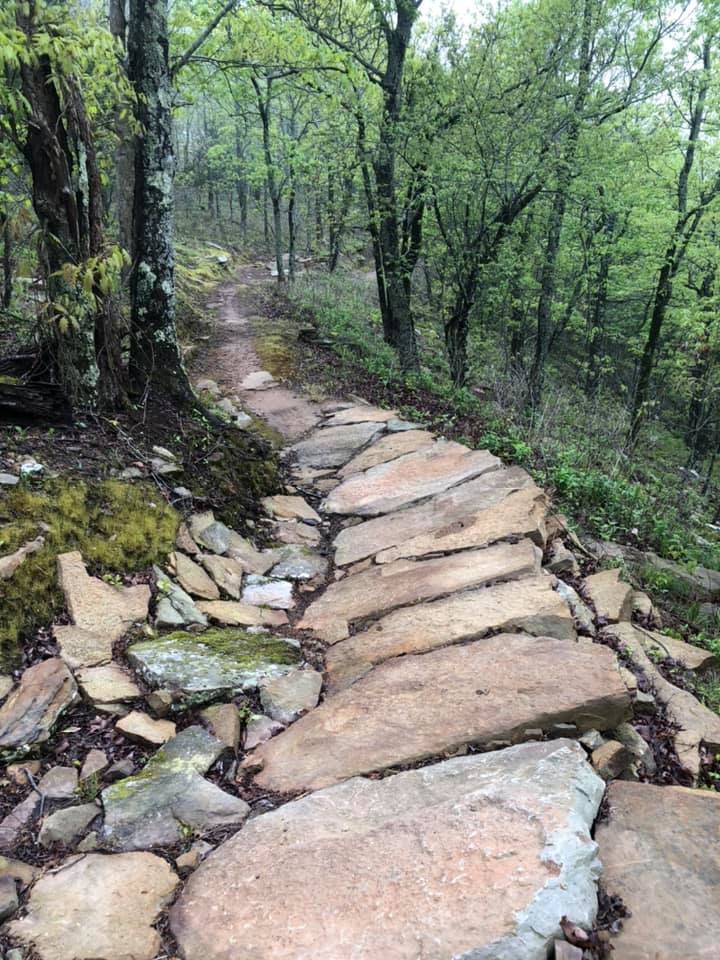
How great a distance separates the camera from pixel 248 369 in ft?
35.3

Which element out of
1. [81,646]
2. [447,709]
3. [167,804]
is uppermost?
[81,646]

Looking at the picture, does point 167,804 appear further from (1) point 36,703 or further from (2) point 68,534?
(2) point 68,534

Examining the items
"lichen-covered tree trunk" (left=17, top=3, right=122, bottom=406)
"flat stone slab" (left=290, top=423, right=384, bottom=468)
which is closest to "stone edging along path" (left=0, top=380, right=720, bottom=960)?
"lichen-covered tree trunk" (left=17, top=3, right=122, bottom=406)

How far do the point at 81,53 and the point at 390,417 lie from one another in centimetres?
549

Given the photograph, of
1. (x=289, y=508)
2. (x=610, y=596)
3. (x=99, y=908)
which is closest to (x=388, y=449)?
(x=289, y=508)

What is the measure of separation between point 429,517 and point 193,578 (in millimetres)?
2189

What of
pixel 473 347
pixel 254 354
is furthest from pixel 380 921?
pixel 473 347

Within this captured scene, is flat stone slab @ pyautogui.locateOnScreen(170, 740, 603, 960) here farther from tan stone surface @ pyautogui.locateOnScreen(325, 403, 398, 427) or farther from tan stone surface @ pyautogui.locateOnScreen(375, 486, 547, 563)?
tan stone surface @ pyautogui.locateOnScreen(325, 403, 398, 427)

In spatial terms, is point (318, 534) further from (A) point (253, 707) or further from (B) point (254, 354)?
(B) point (254, 354)

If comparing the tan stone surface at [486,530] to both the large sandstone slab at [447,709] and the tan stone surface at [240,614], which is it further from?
the large sandstone slab at [447,709]

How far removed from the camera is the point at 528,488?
5.59 metres

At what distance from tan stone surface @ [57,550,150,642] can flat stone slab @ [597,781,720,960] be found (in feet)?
9.11

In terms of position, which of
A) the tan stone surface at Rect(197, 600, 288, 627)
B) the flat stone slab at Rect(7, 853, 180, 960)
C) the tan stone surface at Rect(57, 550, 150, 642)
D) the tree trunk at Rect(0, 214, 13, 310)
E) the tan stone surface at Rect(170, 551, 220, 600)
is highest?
the tree trunk at Rect(0, 214, 13, 310)

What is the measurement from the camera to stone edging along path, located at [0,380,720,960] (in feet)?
6.59
